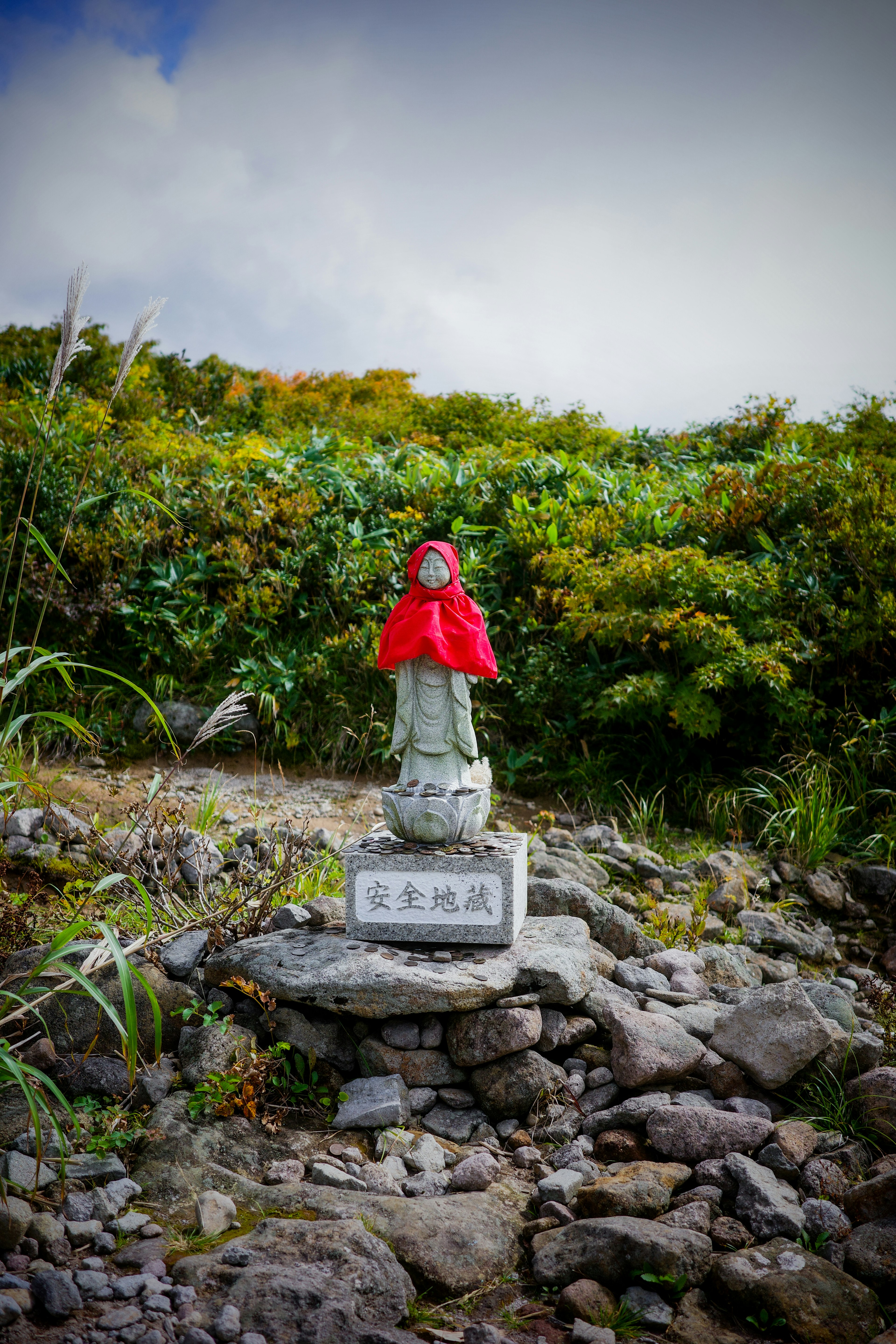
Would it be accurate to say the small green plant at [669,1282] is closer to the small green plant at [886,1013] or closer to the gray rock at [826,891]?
the small green plant at [886,1013]

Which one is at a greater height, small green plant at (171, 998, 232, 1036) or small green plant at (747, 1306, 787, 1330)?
small green plant at (171, 998, 232, 1036)

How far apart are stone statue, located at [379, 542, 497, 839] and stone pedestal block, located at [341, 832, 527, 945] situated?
26cm

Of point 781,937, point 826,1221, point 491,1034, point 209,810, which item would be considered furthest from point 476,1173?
point 209,810

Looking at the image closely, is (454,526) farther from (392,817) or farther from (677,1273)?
(677,1273)

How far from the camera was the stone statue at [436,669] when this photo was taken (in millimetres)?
4309

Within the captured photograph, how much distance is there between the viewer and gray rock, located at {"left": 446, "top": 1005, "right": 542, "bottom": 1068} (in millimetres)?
3613

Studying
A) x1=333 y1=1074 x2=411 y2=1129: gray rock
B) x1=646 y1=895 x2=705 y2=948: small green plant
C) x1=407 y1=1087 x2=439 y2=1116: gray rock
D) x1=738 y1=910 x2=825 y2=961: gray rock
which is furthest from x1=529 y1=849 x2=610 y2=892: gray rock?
x1=333 y1=1074 x2=411 y2=1129: gray rock

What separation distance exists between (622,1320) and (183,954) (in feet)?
7.66

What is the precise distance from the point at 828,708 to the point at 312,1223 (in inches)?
217

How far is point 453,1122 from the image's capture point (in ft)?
11.6

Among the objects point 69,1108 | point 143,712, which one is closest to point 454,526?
point 143,712

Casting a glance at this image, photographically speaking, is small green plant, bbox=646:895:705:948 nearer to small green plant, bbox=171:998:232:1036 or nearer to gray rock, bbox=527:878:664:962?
gray rock, bbox=527:878:664:962

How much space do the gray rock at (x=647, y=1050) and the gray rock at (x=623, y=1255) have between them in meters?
0.83

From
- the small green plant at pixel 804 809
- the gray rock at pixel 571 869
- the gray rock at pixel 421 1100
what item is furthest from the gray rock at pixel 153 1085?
the small green plant at pixel 804 809
